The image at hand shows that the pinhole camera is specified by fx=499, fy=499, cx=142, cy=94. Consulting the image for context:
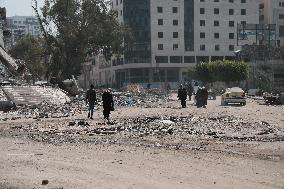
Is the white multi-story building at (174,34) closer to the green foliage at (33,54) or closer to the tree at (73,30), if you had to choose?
the green foliage at (33,54)

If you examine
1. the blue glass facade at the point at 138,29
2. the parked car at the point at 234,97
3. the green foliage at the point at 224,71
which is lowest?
the parked car at the point at 234,97

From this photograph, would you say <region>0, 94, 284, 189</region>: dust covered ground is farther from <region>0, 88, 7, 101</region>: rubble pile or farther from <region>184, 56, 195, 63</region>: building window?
<region>184, 56, 195, 63</region>: building window

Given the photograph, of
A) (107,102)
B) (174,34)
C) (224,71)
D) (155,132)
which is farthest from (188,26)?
(155,132)

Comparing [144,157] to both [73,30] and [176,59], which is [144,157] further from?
[176,59]

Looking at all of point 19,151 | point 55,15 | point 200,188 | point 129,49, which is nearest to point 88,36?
Answer: point 55,15

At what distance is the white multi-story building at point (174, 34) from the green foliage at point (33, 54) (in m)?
19.0

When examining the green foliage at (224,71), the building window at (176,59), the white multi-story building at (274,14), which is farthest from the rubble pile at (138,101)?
the white multi-story building at (274,14)

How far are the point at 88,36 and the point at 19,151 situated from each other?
53.5 metres

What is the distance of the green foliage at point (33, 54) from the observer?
7328cm

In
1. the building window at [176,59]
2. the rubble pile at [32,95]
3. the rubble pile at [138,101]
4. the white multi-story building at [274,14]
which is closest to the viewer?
the rubble pile at [32,95]

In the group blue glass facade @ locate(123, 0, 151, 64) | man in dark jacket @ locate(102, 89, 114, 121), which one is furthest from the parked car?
blue glass facade @ locate(123, 0, 151, 64)

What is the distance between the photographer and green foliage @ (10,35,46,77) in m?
73.3

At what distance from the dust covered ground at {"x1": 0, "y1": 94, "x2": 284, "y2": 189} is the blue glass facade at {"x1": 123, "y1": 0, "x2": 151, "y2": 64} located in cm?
7414

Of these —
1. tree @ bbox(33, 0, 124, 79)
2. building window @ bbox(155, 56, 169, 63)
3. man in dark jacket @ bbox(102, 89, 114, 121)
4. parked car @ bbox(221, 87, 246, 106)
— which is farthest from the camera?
building window @ bbox(155, 56, 169, 63)
